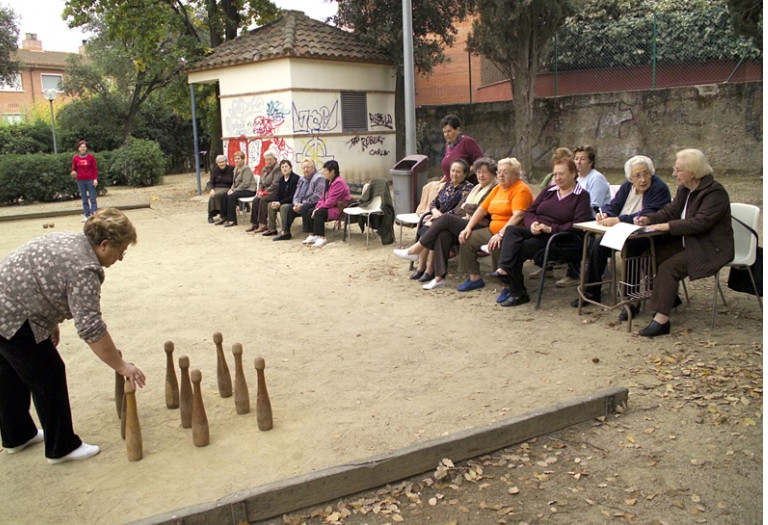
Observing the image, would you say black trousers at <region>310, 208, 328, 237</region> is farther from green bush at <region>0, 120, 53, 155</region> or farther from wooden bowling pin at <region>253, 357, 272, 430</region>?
green bush at <region>0, 120, 53, 155</region>

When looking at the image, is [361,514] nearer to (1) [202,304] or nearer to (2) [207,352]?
(2) [207,352]

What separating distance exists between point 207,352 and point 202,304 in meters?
1.85

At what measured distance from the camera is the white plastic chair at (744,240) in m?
6.16

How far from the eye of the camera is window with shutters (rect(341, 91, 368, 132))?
17.8 m

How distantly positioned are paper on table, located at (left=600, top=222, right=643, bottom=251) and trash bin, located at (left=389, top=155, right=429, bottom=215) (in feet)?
19.5

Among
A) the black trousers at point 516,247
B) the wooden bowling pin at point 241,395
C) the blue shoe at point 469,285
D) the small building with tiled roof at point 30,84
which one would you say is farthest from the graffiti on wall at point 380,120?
the small building with tiled roof at point 30,84

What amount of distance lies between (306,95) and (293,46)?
3.85 feet

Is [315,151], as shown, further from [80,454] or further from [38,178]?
[80,454]

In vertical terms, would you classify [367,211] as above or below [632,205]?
below

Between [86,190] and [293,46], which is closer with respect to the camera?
[86,190]

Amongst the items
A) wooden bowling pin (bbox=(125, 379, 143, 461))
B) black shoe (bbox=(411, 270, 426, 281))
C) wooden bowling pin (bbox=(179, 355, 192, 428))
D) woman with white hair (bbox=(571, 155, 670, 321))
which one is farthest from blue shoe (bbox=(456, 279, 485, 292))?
wooden bowling pin (bbox=(125, 379, 143, 461))

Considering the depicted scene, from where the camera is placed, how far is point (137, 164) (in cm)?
2386

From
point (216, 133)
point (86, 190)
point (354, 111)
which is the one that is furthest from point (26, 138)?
point (354, 111)

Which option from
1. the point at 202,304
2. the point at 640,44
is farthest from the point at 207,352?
the point at 640,44
